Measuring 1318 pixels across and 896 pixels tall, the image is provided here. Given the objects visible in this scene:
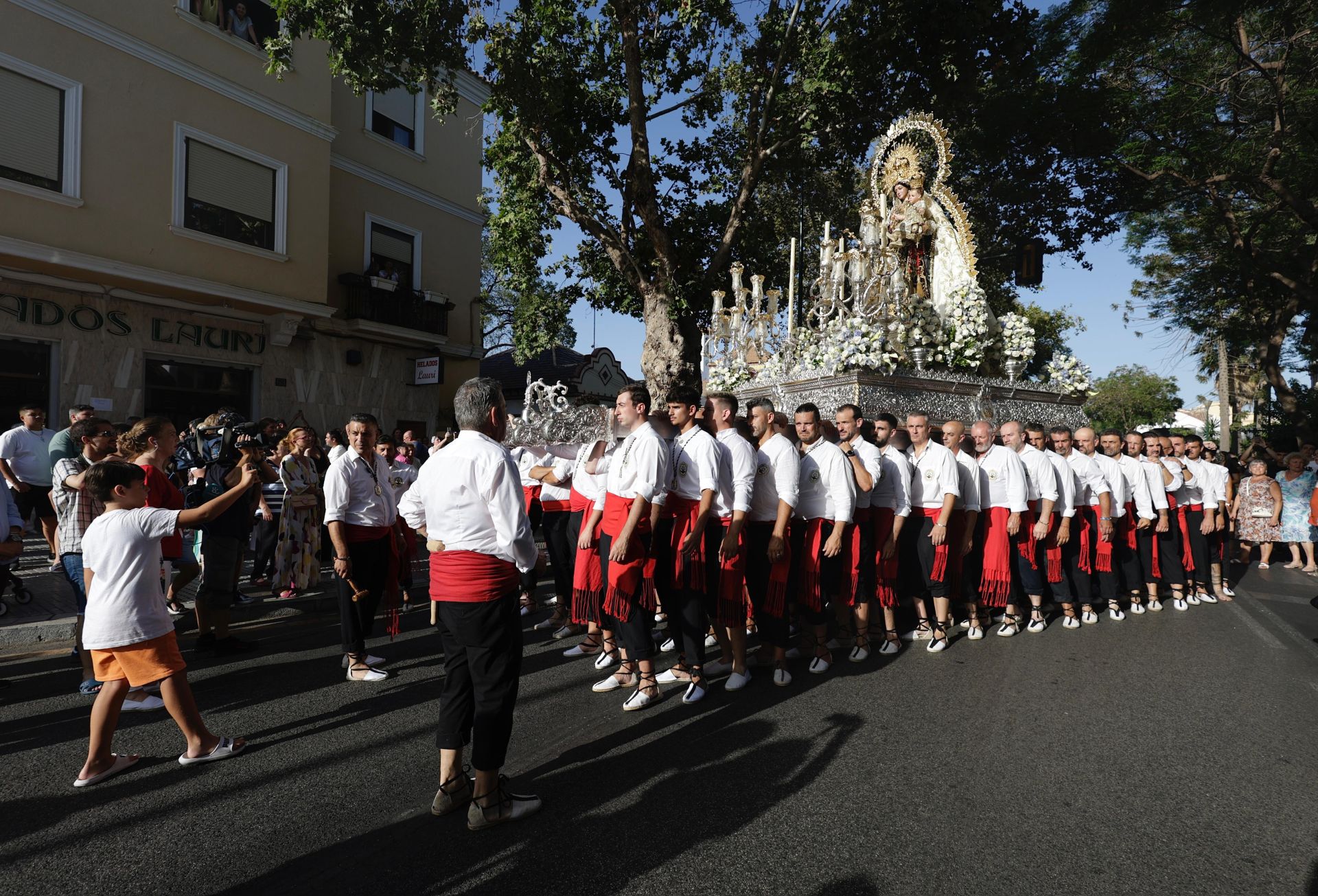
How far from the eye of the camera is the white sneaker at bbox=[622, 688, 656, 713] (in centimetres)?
473

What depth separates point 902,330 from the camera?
10828mm

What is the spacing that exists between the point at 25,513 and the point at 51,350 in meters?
4.35

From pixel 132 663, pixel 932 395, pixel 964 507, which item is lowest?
pixel 132 663

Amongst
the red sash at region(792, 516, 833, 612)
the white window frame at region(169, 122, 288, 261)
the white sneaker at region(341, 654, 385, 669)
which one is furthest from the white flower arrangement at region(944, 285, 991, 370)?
the white window frame at region(169, 122, 288, 261)

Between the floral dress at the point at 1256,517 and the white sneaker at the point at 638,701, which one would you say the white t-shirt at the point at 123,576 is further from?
the floral dress at the point at 1256,517

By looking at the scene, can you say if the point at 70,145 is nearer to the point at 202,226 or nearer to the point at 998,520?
the point at 202,226

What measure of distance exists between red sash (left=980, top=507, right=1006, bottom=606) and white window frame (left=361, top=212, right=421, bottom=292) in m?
14.5

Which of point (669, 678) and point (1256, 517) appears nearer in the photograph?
point (669, 678)

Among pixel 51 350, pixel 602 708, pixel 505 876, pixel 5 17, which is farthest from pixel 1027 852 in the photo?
pixel 5 17

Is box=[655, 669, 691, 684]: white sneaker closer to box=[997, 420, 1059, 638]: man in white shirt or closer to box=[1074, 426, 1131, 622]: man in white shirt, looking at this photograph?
box=[997, 420, 1059, 638]: man in white shirt

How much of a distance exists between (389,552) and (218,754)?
1846mm

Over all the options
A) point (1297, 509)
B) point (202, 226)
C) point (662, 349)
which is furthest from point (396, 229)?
point (1297, 509)

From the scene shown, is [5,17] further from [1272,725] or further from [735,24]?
[1272,725]

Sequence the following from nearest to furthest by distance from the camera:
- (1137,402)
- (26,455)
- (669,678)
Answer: (669,678)
(26,455)
(1137,402)
